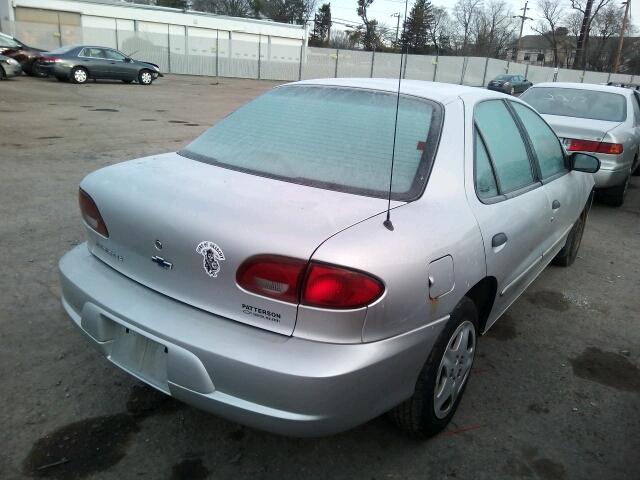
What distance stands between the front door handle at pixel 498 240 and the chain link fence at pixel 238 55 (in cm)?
2767

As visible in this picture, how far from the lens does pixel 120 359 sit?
2248 mm

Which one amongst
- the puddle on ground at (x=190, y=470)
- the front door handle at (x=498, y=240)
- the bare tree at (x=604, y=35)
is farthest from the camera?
the bare tree at (x=604, y=35)

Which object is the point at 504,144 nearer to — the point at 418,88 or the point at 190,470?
the point at 418,88

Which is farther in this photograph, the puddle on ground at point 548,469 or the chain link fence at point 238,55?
the chain link fence at point 238,55

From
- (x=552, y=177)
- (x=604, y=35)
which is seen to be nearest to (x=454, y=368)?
(x=552, y=177)

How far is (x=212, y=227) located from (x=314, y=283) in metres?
0.46

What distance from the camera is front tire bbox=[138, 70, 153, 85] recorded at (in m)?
22.0

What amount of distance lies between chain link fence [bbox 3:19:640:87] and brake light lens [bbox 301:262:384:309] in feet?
93.7

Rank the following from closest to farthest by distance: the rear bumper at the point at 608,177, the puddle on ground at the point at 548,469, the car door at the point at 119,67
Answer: the puddle on ground at the point at 548,469, the rear bumper at the point at 608,177, the car door at the point at 119,67

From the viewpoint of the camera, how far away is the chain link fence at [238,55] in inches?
1291

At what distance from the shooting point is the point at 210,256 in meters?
1.99

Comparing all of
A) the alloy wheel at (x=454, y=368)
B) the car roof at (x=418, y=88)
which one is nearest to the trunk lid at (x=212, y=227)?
the alloy wheel at (x=454, y=368)

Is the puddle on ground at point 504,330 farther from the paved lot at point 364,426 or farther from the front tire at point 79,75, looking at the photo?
the front tire at point 79,75

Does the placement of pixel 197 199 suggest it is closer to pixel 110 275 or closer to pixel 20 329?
pixel 110 275
